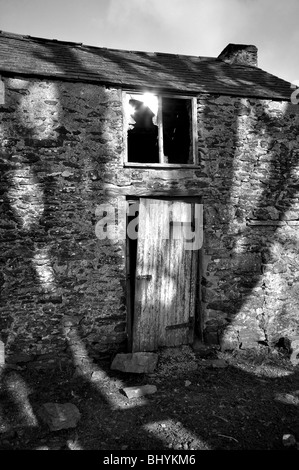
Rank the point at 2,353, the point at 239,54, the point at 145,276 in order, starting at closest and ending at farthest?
the point at 2,353 < the point at 145,276 < the point at 239,54

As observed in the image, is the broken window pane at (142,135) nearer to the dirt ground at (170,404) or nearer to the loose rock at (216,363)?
the loose rock at (216,363)

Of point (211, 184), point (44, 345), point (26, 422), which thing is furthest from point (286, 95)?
point (26, 422)

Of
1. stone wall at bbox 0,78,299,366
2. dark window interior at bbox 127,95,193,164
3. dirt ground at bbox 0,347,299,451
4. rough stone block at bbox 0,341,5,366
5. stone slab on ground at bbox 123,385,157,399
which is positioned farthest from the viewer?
dark window interior at bbox 127,95,193,164

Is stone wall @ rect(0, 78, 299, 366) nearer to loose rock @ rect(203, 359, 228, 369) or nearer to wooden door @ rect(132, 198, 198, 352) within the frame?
wooden door @ rect(132, 198, 198, 352)

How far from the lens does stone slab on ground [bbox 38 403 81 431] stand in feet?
11.4

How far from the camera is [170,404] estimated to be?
156 inches

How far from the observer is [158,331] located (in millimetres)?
5391

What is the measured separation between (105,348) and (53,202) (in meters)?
2.67

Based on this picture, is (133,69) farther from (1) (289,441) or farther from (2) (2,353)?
(1) (289,441)

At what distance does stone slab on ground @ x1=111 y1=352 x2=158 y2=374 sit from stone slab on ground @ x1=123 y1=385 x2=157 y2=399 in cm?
41

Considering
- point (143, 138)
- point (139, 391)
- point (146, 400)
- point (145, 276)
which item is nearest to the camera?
point (146, 400)

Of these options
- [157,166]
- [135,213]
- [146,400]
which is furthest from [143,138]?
[146,400]

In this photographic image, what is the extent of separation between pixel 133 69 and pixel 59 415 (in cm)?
624

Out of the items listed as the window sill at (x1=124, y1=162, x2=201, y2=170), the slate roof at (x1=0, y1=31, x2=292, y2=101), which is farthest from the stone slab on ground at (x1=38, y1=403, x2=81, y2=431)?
the slate roof at (x1=0, y1=31, x2=292, y2=101)
